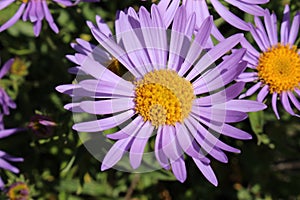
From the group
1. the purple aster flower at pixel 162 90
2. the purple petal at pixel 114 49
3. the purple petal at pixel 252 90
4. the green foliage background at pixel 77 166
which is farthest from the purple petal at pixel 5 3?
the purple petal at pixel 252 90

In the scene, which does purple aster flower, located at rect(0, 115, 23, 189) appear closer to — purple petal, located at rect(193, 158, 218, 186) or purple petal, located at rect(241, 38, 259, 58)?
purple petal, located at rect(193, 158, 218, 186)

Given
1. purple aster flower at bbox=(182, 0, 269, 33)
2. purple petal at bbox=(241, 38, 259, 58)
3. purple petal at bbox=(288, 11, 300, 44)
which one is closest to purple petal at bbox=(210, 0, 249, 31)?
purple aster flower at bbox=(182, 0, 269, 33)

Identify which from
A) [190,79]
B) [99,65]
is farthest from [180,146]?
[99,65]

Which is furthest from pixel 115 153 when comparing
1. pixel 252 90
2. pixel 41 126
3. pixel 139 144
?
pixel 252 90

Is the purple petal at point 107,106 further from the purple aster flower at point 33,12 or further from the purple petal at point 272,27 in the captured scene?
the purple petal at point 272,27

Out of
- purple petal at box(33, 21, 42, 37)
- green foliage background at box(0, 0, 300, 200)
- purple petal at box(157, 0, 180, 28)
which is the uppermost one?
purple petal at box(33, 21, 42, 37)

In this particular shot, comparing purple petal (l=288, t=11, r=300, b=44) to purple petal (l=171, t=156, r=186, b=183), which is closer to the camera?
purple petal (l=171, t=156, r=186, b=183)
